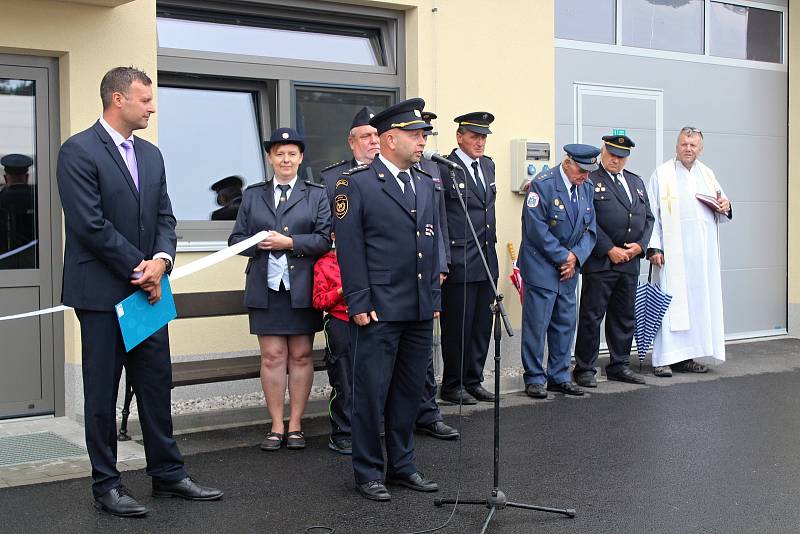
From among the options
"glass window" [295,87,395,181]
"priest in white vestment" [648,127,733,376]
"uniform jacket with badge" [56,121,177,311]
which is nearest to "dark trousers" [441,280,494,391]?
"glass window" [295,87,395,181]

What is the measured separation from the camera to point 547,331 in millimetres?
8820

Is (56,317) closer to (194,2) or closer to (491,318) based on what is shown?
(194,2)

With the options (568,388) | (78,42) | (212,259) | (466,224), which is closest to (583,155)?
(466,224)

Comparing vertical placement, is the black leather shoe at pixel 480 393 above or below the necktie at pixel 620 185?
below

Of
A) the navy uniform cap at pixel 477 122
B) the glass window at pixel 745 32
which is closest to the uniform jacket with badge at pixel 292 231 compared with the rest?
the navy uniform cap at pixel 477 122

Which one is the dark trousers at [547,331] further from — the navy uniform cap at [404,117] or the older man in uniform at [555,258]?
the navy uniform cap at [404,117]

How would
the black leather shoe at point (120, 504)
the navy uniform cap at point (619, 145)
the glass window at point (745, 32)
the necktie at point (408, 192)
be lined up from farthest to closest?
the glass window at point (745, 32), the navy uniform cap at point (619, 145), the necktie at point (408, 192), the black leather shoe at point (120, 504)

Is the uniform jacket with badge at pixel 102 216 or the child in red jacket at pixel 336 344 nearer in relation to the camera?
the uniform jacket with badge at pixel 102 216

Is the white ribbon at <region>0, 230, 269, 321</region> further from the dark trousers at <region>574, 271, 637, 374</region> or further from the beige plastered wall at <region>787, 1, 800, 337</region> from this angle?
the beige plastered wall at <region>787, 1, 800, 337</region>

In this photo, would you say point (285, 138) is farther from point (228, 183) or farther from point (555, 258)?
point (555, 258)

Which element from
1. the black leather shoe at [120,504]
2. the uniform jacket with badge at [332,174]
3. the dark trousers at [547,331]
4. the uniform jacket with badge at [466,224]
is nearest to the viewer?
the black leather shoe at [120,504]

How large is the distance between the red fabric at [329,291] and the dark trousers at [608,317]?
3.02 metres

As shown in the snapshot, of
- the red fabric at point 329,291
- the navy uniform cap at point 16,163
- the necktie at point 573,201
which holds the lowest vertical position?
the red fabric at point 329,291

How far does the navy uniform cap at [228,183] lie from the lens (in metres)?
8.27
